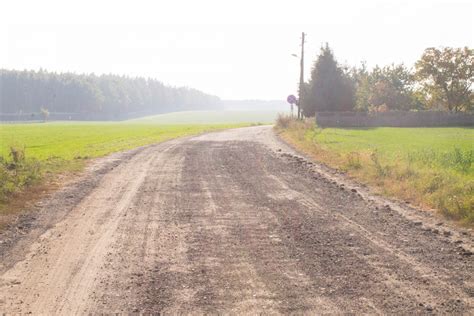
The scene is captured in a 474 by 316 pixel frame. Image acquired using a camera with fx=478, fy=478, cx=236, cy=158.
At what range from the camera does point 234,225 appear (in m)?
8.78

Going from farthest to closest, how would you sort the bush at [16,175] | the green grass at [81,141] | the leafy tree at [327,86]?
the leafy tree at [327,86], the green grass at [81,141], the bush at [16,175]

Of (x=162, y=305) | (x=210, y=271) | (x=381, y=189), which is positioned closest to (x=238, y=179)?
(x=381, y=189)

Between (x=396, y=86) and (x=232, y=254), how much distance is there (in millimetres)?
88366

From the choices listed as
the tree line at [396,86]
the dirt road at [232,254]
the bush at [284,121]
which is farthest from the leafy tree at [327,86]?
the dirt road at [232,254]

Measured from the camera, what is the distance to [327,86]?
53469 mm

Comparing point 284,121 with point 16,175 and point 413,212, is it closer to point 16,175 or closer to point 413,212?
point 16,175

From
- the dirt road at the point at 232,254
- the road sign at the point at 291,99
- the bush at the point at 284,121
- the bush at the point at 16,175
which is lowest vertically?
the dirt road at the point at 232,254

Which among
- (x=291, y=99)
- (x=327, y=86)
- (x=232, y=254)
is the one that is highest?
(x=327, y=86)

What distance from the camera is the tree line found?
5353cm

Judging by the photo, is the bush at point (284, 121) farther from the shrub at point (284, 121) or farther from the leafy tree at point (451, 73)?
the leafy tree at point (451, 73)

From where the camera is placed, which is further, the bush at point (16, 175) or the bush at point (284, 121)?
the bush at point (284, 121)

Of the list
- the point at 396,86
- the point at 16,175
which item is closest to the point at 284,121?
the point at 16,175

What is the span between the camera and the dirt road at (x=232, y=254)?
535cm

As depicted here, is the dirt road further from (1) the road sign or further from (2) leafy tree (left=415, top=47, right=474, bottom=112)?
(2) leafy tree (left=415, top=47, right=474, bottom=112)
